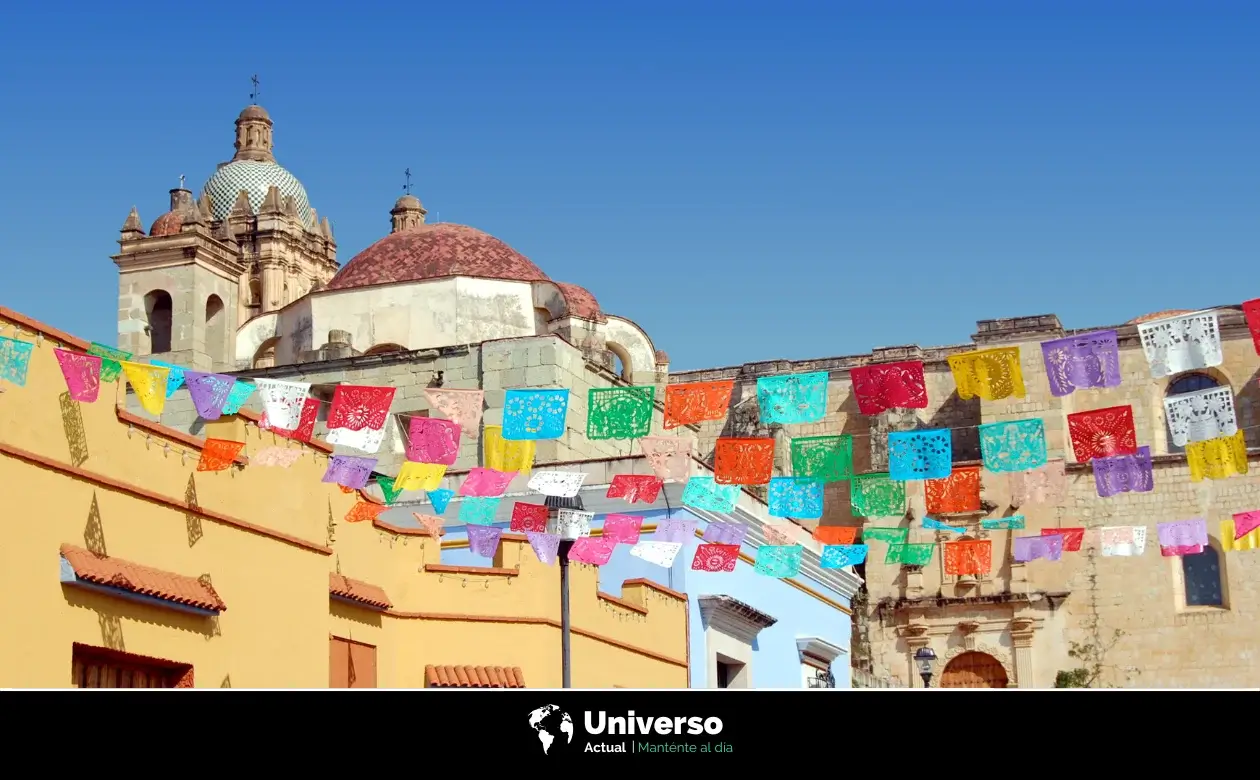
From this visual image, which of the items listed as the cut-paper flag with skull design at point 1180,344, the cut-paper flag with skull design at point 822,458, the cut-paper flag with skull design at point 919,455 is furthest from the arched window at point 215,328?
the cut-paper flag with skull design at point 1180,344

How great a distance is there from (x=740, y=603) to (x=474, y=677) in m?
4.60

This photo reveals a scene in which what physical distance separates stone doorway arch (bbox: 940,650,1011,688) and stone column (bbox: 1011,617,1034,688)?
17.9 inches

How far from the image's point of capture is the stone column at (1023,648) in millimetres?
34812

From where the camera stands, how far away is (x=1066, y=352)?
1409 centimetres

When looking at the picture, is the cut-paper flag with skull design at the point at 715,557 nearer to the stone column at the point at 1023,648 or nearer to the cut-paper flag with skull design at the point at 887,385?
the cut-paper flag with skull design at the point at 887,385

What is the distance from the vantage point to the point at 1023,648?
115 feet

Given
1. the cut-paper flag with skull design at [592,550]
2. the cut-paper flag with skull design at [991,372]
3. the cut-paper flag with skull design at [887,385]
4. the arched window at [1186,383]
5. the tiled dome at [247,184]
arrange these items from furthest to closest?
the tiled dome at [247,184]
the arched window at [1186,383]
the cut-paper flag with skull design at [592,550]
the cut-paper flag with skull design at [887,385]
the cut-paper flag with skull design at [991,372]

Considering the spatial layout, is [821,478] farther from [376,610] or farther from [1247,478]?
[1247,478]

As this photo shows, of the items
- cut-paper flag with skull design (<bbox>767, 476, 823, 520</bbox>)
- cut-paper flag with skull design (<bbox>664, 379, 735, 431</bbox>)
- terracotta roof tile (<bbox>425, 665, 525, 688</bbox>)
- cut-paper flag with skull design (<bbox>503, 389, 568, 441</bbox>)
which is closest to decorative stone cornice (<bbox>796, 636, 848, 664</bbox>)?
cut-paper flag with skull design (<bbox>767, 476, 823, 520</bbox>)

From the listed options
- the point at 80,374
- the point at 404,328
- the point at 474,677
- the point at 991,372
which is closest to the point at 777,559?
the point at 474,677

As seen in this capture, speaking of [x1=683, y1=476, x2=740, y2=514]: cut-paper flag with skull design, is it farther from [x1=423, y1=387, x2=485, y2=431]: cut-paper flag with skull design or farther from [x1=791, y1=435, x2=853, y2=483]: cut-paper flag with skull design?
[x1=423, y1=387, x2=485, y2=431]: cut-paper flag with skull design

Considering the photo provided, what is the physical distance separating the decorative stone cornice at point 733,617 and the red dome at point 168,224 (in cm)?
2410

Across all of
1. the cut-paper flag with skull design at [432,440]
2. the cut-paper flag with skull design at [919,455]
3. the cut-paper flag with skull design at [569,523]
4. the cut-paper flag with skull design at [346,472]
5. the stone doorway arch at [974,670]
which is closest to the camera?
the cut-paper flag with skull design at [569,523]
